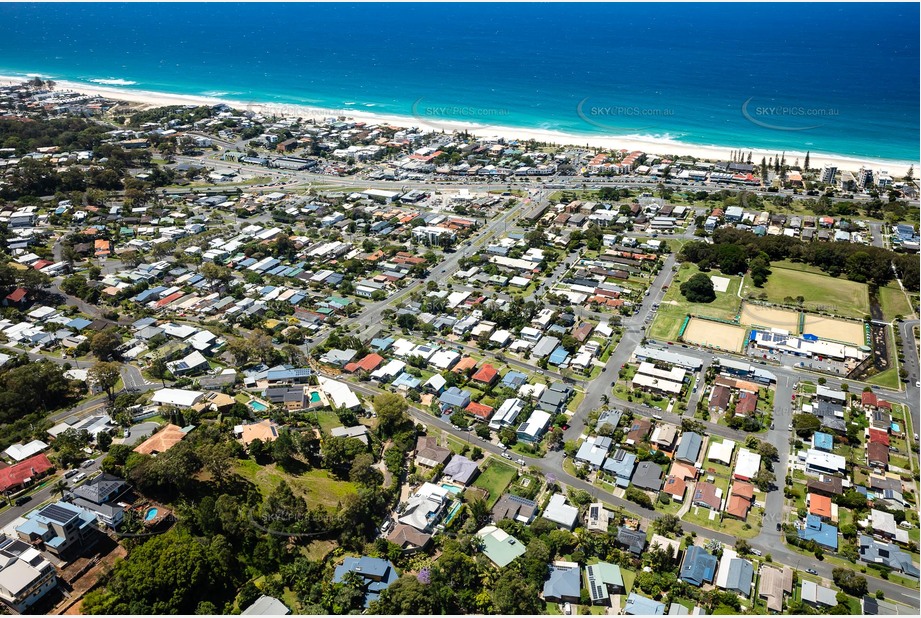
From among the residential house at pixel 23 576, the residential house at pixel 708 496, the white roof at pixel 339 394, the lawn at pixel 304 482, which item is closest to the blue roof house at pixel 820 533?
the residential house at pixel 708 496

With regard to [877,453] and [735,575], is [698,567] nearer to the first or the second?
[735,575]

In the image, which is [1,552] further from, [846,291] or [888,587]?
[846,291]

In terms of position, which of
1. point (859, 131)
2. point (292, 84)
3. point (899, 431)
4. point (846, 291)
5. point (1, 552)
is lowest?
point (1, 552)

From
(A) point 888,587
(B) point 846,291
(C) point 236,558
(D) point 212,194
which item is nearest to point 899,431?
(A) point 888,587

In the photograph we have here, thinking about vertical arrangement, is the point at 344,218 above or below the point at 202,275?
above

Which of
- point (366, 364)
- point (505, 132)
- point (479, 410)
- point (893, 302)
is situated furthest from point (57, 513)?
point (505, 132)

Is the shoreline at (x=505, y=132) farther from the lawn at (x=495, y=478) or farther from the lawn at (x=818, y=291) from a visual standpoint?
the lawn at (x=495, y=478)
